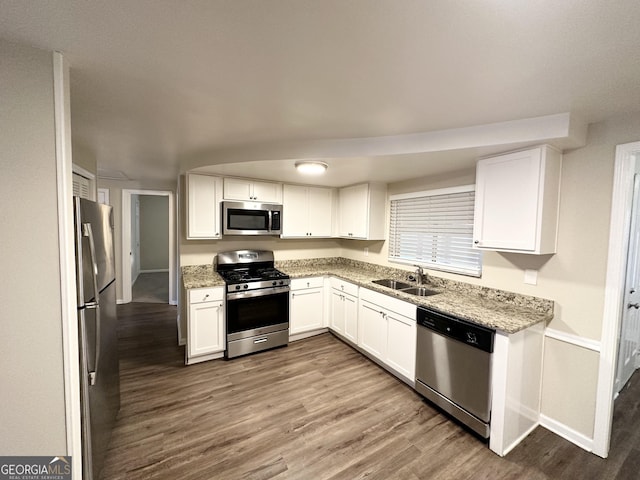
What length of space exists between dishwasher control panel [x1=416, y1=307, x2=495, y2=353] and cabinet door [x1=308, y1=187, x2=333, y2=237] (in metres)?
2.04

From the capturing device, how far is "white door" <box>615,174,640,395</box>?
90.8 inches

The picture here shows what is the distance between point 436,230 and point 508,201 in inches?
40.5

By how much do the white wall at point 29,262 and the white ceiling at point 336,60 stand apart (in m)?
0.20

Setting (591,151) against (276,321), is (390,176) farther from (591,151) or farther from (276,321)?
(276,321)

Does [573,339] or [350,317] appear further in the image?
[350,317]

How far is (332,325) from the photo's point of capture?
3.77 m

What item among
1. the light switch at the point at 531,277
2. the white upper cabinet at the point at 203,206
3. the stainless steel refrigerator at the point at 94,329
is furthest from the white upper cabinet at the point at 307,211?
the light switch at the point at 531,277

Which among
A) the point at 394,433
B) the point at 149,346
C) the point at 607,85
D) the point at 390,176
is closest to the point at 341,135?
the point at 390,176

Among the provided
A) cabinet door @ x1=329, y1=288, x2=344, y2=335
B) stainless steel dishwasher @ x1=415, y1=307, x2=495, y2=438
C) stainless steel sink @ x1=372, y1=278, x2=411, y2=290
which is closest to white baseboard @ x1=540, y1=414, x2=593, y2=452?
stainless steel dishwasher @ x1=415, y1=307, x2=495, y2=438

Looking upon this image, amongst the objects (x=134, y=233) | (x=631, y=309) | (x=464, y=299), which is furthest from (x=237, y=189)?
(x=134, y=233)

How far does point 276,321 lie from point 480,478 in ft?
7.76

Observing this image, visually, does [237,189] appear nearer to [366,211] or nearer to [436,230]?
[366,211]

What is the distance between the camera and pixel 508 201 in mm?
2080

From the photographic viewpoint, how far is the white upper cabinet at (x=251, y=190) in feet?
11.2
